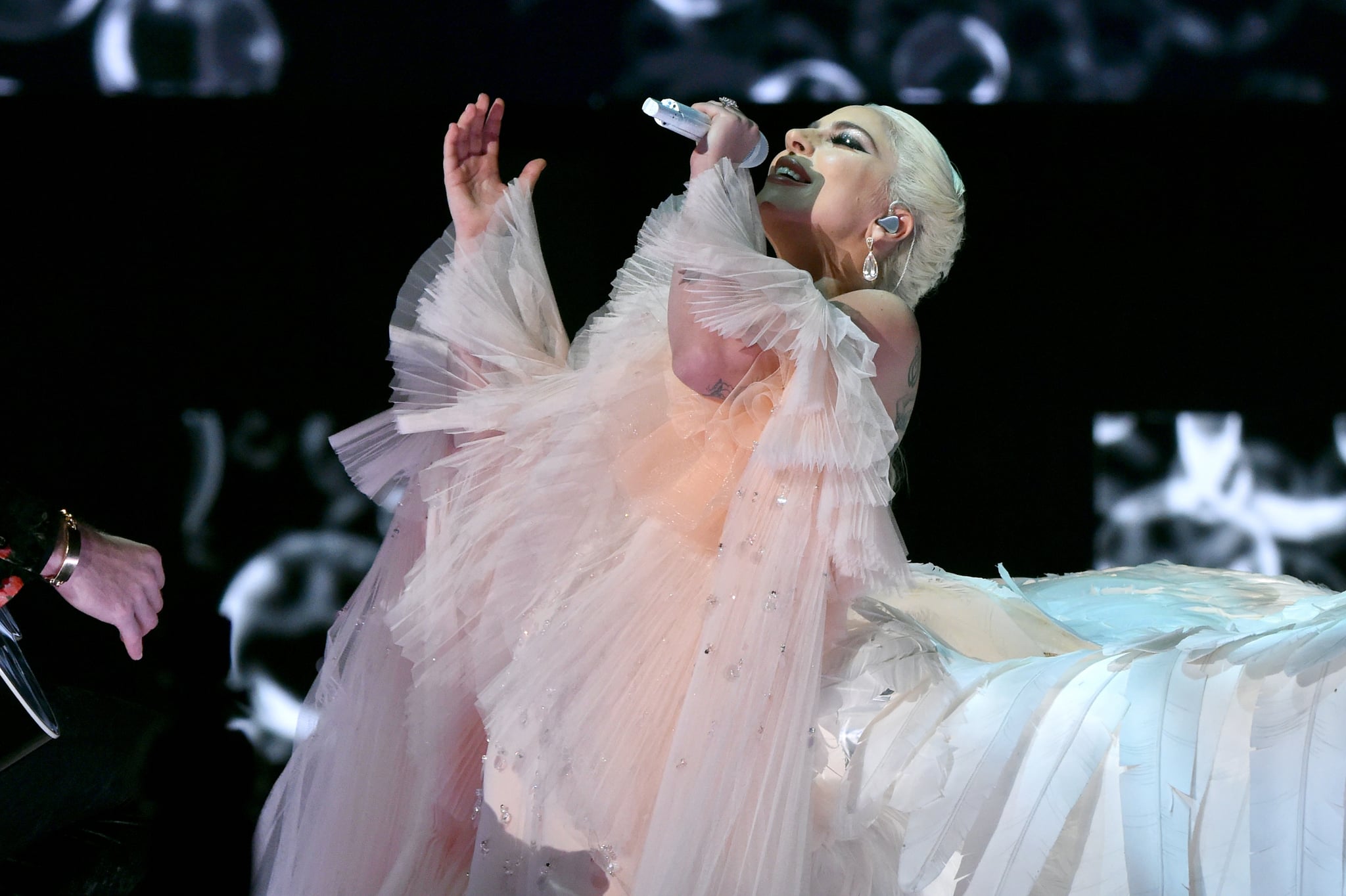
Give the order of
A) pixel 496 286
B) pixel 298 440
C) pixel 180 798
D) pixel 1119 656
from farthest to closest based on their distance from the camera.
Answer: pixel 298 440 < pixel 180 798 < pixel 496 286 < pixel 1119 656

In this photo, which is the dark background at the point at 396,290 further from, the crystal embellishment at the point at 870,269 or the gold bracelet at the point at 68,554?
the gold bracelet at the point at 68,554

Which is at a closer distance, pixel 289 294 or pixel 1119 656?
pixel 1119 656

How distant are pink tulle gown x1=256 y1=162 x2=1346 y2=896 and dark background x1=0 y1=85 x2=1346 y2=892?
1.90ft

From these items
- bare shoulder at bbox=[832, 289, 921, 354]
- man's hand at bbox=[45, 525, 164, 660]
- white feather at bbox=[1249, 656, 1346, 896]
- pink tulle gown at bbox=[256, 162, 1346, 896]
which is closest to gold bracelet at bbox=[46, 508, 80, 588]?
man's hand at bbox=[45, 525, 164, 660]

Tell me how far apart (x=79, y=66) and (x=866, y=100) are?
1.35 m

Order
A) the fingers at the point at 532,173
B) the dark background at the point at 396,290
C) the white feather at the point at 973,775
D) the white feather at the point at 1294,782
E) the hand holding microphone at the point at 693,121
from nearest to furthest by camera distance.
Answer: the white feather at the point at 1294,782
the white feather at the point at 973,775
the hand holding microphone at the point at 693,121
the fingers at the point at 532,173
the dark background at the point at 396,290

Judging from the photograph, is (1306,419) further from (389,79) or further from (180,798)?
(180,798)

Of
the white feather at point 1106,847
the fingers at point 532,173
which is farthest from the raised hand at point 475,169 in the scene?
the white feather at point 1106,847

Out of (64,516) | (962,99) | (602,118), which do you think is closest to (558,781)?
(64,516)

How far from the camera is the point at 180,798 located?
6.68 feet

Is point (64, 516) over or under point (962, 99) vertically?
under

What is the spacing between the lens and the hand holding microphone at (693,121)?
1267 millimetres

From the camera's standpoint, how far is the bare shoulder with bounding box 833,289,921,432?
1.33 metres

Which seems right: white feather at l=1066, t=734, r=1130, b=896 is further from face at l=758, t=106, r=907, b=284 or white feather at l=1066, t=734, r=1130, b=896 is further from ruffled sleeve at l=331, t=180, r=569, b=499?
ruffled sleeve at l=331, t=180, r=569, b=499
